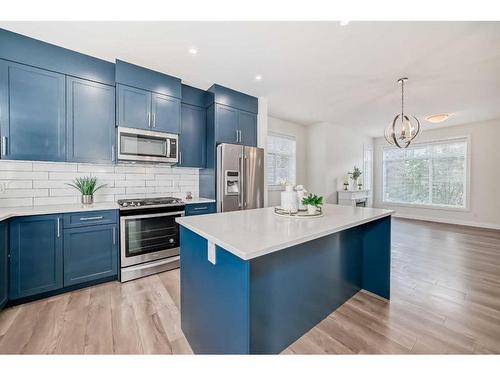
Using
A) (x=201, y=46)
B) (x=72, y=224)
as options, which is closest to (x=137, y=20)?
(x=201, y=46)

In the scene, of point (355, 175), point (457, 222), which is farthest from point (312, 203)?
point (457, 222)


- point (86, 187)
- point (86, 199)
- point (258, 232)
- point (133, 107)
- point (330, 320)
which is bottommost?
point (330, 320)

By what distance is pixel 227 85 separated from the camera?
10.8 ft

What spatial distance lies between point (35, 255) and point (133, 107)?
6.30ft

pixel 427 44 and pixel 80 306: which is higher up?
pixel 427 44

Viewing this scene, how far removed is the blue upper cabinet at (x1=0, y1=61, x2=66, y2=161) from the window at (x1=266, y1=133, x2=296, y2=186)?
372 centimetres

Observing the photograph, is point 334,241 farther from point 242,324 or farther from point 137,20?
point 137,20

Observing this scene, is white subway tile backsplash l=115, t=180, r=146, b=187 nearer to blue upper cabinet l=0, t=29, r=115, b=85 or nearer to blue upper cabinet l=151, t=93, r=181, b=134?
blue upper cabinet l=151, t=93, r=181, b=134

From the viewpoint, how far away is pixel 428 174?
20.3 ft

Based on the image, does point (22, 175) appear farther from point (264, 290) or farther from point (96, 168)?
point (264, 290)

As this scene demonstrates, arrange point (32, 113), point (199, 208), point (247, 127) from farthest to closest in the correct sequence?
point (247, 127), point (199, 208), point (32, 113)

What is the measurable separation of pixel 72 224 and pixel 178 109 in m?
1.94
